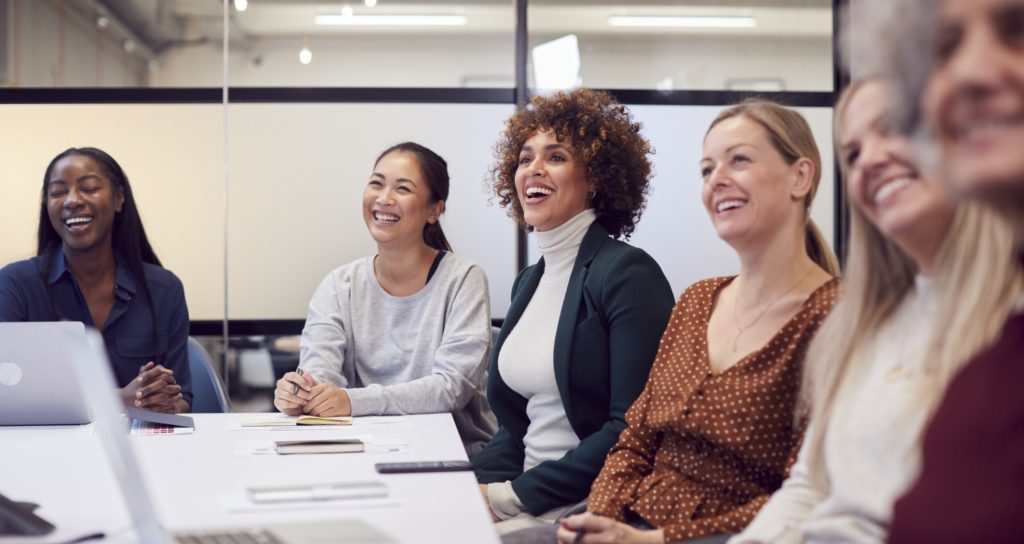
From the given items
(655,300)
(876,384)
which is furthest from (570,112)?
(876,384)

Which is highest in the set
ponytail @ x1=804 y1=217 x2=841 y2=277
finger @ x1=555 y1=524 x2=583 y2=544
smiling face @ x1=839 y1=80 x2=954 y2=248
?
smiling face @ x1=839 y1=80 x2=954 y2=248

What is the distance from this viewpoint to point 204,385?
339cm

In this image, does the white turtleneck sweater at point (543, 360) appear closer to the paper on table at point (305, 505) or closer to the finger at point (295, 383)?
the finger at point (295, 383)

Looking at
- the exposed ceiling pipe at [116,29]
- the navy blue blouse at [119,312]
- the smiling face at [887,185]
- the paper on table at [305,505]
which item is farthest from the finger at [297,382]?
the exposed ceiling pipe at [116,29]

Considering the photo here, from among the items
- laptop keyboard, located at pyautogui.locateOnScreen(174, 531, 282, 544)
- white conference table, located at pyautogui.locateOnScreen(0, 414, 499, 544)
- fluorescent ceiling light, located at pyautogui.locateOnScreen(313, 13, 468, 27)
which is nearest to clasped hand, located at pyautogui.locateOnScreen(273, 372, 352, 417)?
white conference table, located at pyautogui.locateOnScreen(0, 414, 499, 544)

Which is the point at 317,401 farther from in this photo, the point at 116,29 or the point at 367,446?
the point at 116,29

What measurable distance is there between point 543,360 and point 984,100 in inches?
67.9

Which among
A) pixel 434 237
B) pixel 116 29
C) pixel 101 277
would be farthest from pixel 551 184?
pixel 116 29

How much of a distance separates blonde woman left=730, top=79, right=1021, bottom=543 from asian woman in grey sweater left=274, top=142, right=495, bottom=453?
1.39m

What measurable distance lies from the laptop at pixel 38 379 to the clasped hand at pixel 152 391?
0.96 feet

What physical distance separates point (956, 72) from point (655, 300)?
4.97 ft

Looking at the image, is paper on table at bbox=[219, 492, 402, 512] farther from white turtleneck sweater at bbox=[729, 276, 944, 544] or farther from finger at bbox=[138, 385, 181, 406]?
finger at bbox=[138, 385, 181, 406]

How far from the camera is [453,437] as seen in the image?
2.40 metres

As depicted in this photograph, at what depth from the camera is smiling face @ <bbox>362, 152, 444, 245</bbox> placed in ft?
10.8
